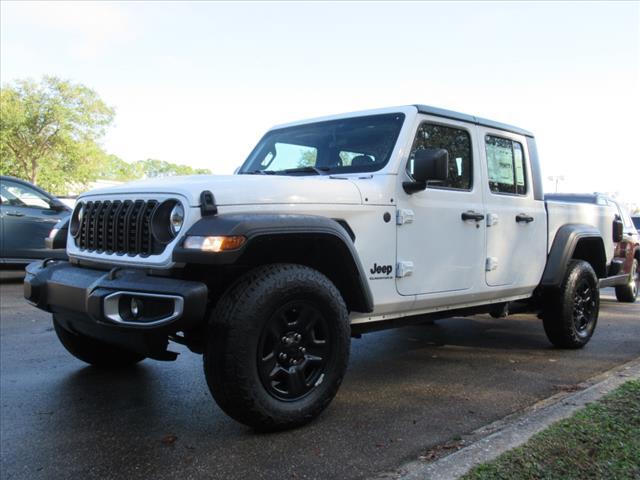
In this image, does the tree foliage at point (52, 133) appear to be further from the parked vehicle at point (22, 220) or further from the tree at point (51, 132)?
the parked vehicle at point (22, 220)

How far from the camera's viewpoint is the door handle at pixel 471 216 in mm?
4315

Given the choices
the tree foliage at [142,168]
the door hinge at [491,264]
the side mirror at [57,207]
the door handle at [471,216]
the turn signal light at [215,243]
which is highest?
the tree foliage at [142,168]

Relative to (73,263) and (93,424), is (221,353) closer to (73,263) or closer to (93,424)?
(93,424)

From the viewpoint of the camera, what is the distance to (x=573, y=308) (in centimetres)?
530

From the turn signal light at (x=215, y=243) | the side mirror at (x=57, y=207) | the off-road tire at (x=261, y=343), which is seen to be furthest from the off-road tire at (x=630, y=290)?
the side mirror at (x=57, y=207)

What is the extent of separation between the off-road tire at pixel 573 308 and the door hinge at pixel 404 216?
83.0 inches

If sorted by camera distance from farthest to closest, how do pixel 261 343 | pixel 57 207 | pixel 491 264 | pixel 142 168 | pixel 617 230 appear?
pixel 142 168, pixel 57 207, pixel 617 230, pixel 491 264, pixel 261 343

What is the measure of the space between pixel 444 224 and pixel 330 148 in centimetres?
102

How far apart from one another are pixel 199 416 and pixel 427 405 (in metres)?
1.46

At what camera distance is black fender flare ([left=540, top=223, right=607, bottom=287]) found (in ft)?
16.8

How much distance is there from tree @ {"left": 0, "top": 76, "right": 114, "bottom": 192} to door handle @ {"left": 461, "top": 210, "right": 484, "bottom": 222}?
99.1 feet

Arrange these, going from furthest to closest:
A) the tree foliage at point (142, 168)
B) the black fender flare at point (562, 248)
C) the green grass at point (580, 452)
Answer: the tree foliage at point (142, 168) → the black fender flare at point (562, 248) → the green grass at point (580, 452)

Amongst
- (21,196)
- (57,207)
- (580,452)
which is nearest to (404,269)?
(580,452)

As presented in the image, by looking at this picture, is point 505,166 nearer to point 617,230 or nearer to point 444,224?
point 444,224
